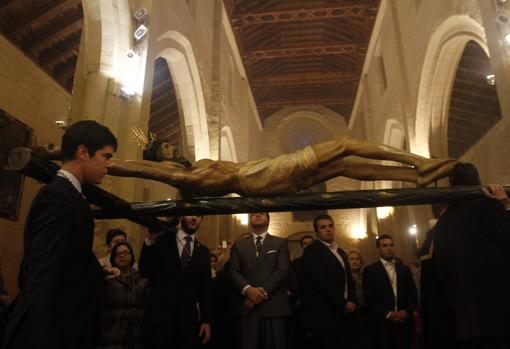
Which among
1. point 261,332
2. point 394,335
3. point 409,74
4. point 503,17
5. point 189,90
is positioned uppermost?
point 409,74

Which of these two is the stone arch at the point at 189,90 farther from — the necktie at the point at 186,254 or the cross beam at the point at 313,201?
the cross beam at the point at 313,201

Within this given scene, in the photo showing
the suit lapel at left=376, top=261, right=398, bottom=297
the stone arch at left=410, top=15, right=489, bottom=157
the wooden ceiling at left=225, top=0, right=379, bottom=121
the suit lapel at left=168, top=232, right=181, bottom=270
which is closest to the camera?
the suit lapel at left=168, top=232, right=181, bottom=270

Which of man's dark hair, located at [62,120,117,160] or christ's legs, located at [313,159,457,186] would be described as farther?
christ's legs, located at [313,159,457,186]

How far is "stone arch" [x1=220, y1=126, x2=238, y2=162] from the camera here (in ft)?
35.9

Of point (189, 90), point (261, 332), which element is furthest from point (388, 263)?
point (189, 90)

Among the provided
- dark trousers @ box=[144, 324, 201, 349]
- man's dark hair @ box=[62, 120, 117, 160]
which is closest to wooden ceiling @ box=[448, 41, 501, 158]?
dark trousers @ box=[144, 324, 201, 349]

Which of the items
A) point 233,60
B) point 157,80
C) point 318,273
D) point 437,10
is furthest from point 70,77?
point 318,273

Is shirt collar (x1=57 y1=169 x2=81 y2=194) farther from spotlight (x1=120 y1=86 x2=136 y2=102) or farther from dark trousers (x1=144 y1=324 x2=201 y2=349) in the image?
spotlight (x1=120 y1=86 x2=136 y2=102)

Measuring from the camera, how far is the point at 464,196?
5.67 ft

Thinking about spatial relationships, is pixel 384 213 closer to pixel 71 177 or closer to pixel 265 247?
pixel 265 247

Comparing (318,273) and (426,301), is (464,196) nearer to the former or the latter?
(426,301)

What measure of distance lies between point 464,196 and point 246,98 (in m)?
13.0

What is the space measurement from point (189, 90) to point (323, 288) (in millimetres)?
6105

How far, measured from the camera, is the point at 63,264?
128 cm
